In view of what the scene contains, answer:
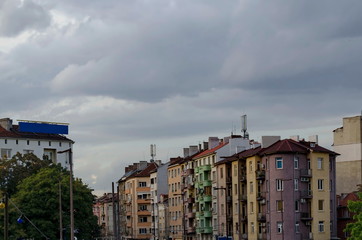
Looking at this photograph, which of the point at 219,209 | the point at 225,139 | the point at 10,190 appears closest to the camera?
the point at 10,190

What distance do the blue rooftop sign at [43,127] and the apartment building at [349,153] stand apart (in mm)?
65921

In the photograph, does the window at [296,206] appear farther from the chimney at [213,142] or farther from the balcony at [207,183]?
the chimney at [213,142]

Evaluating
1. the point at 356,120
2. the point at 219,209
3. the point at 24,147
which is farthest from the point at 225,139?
the point at 24,147

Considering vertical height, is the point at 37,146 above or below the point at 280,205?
above

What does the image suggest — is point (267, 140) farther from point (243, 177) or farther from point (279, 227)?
point (279, 227)

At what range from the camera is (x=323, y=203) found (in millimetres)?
117500

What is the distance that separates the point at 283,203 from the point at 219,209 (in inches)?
921

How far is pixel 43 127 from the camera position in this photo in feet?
592

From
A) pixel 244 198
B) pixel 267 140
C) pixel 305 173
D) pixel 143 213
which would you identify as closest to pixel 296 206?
pixel 305 173

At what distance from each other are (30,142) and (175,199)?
105 ft

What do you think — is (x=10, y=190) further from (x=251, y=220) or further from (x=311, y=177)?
(x=311, y=177)

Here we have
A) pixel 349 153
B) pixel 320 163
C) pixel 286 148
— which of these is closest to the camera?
pixel 286 148

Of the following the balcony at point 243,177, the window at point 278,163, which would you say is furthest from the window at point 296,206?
the balcony at point 243,177

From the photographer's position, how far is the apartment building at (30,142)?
172750mm
